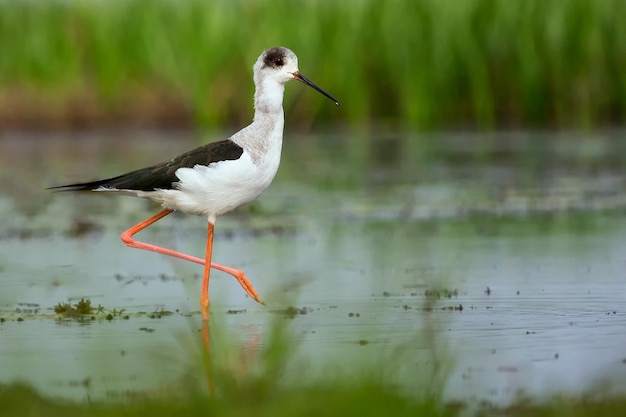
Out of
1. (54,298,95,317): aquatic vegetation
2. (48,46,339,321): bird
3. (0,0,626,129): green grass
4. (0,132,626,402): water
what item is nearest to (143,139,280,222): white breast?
(48,46,339,321): bird

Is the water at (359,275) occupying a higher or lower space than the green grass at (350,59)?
lower

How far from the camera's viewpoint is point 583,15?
1869cm

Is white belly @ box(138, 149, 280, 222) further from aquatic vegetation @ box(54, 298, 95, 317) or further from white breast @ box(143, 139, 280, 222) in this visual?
aquatic vegetation @ box(54, 298, 95, 317)

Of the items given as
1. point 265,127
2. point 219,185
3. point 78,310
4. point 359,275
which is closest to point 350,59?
point 359,275

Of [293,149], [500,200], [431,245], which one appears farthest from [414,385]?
[293,149]

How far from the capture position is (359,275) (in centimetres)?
829

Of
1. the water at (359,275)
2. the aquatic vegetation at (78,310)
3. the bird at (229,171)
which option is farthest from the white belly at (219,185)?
the aquatic vegetation at (78,310)

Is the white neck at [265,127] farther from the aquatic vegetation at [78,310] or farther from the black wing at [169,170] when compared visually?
the aquatic vegetation at [78,310]

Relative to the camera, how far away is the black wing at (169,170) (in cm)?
739

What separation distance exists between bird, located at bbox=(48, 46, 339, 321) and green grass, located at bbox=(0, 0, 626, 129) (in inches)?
436

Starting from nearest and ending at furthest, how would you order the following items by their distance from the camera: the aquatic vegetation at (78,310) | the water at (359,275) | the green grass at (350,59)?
the water at (359,275), the aquatic vegetation at (78,310), the green grass at (350,59)

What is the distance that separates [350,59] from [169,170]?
1132 cm

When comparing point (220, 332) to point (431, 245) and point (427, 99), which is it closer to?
point (431, 245)

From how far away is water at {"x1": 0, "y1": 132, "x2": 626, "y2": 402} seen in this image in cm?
546
